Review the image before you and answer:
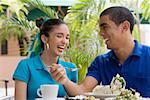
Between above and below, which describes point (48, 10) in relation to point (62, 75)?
above

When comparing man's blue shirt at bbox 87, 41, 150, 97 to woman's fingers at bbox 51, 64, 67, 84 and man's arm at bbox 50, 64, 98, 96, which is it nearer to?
man's arm at bbox 50, 64, 98, 96

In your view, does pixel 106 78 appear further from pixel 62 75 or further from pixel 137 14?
pixel 137 14

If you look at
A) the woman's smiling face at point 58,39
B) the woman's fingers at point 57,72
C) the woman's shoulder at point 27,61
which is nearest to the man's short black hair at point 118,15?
the woman's smiling face at point 58,39

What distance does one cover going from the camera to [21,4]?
4.08 meters

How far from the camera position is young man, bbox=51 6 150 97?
1867mm

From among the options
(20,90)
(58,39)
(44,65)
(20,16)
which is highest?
(20,16)

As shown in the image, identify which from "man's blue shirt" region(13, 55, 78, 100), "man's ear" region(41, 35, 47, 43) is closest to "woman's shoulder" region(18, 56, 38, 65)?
"man's blue shirt" region(13, 55, 78, 100)

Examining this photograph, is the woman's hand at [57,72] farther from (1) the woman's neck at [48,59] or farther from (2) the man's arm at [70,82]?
(1) the woman's neck at [48,59]

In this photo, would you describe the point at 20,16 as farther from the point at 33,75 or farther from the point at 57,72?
the point at 57,72

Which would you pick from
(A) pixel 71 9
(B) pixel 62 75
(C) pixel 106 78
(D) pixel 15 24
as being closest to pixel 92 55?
(A) pixel 71 9

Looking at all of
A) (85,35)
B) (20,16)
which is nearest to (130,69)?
(85,35)

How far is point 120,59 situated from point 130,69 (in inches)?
4.1

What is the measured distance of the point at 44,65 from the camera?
215 cm

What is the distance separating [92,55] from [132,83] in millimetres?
1797
